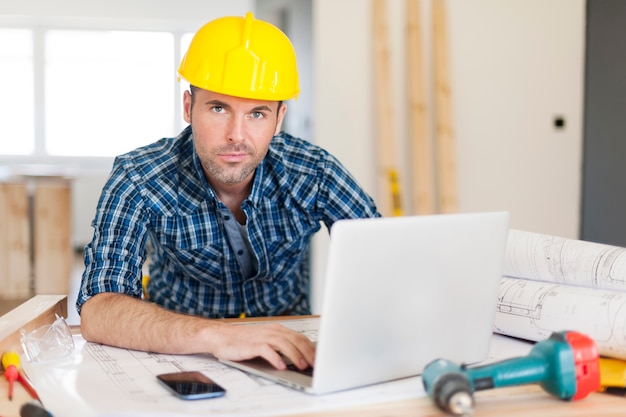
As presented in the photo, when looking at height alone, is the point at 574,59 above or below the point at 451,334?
above

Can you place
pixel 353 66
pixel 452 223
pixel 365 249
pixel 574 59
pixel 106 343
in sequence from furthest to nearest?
pixel 574 59
pixel 353 66
pixel 106 343
pixel 452 223
pixel 365 249

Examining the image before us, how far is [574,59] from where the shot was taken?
420 centimetres

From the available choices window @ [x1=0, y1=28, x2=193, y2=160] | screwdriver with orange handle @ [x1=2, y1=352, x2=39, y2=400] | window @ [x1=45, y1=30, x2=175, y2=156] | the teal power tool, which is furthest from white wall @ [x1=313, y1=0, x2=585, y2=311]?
window @ [x1=45, y1=30, x2=175, y2=156]

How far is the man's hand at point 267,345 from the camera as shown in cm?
116

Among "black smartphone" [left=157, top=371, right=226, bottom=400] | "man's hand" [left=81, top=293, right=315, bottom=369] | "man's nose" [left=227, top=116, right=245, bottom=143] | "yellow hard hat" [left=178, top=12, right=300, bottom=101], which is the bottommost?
"black smartphone" [left=157, top=371, right=226, bottom=400]

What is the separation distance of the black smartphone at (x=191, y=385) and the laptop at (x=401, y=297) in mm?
94

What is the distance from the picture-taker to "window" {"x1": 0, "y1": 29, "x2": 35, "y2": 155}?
811 cm

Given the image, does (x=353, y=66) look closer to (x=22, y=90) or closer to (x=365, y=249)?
(x=365, y=249)

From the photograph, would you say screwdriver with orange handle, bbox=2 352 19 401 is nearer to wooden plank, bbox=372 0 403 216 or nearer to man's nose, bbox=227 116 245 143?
man's nose, bbox=227 116 245 143

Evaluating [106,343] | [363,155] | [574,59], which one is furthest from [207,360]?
[574,59]

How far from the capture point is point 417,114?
3.96 m

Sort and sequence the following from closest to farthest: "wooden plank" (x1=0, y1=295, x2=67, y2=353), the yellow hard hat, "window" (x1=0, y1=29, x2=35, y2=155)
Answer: "wooden plank" (x1=0, y1=295, x2=67, y2=353)
the yellow hard hat
"window" (x1=0, y1=29, x2=35, y2=155)

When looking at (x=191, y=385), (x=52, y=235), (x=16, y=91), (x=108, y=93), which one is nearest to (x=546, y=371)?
(x=191, y=385)

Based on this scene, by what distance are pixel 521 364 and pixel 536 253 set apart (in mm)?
483
